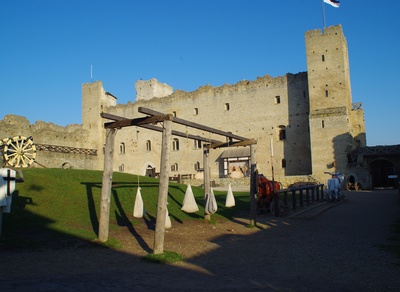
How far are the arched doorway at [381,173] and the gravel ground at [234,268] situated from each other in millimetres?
20745

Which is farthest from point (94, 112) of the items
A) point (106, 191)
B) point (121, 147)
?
point (106, 191)

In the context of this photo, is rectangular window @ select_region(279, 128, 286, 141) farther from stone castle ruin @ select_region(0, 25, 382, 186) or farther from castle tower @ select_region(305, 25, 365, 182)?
castle tower @ select_region(305, 25, 365, 182)

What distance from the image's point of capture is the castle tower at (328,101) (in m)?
26.3

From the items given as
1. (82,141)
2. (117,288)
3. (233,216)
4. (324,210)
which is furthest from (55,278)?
(82,141)

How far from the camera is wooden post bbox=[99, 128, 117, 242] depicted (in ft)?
22.9

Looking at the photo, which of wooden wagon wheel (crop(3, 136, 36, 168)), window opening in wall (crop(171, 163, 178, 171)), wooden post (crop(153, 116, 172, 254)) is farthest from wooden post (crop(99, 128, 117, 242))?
window opening in wall (crop(171, 163, 178, 171))

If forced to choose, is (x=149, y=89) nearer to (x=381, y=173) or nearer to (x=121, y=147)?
(x=121, y=147)

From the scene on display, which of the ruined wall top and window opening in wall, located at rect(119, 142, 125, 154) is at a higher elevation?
the ruined wall top

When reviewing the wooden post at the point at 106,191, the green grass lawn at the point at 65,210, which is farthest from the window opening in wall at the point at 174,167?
the wooden post at the point at 106,191

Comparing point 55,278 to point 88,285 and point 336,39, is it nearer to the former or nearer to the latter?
point 88,285

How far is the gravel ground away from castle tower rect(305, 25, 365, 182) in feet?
63.5

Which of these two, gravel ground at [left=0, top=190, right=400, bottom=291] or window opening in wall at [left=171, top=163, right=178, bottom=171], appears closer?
gravel ground at [left=0, top=190, right=400, bottom=291]

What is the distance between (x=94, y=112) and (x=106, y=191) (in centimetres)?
3326

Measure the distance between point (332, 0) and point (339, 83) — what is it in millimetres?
6141
